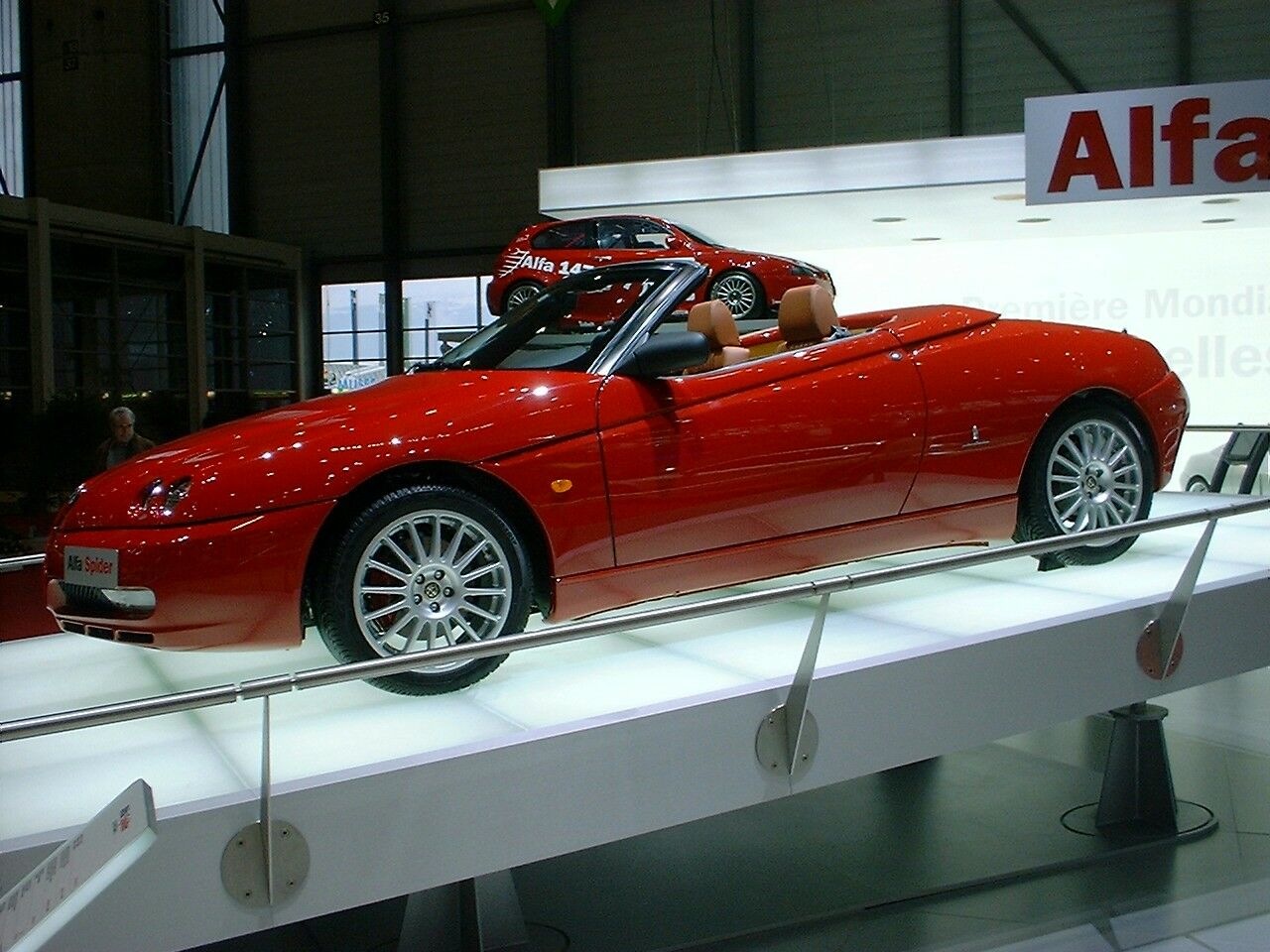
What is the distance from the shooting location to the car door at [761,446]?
347 centimetres

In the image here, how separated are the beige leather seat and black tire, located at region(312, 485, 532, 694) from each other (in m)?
1.16

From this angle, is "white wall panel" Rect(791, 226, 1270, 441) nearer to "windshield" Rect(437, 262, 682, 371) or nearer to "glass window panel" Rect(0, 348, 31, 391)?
"windshield" Rect(437, 262, 682, 371)

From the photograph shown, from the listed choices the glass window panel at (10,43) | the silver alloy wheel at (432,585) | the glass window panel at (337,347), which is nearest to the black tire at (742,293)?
the silver alloy wheel at (432,585)

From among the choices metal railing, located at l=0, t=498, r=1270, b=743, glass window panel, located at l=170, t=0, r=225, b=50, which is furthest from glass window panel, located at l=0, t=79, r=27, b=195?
metal railing, located at l=0, t=498, r=1270, b=743

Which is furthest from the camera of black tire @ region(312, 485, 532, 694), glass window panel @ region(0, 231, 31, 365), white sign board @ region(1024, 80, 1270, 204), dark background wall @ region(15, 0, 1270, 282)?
dark background wall @ region(15, 0, 1270, 282)

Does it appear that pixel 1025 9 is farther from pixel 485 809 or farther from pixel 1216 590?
pixel 485 809

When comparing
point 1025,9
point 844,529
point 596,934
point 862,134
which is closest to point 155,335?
point 862,134

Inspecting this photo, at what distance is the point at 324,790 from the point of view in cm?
276

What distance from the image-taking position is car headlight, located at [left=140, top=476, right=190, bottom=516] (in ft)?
9.95

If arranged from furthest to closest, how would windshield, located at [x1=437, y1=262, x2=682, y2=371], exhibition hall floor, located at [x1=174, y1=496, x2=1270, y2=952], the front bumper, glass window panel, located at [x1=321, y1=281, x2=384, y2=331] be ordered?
glass window panel, located at [x1=321, y1=281, x2=384, y2=331] → exhibition hall floor, located at [x1=174, y1=496, x2=1270, y2=952] → windshield, located at [x1=437, y1=262, x2=682, y2=371] → the front bumper

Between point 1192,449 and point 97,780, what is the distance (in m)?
8.67

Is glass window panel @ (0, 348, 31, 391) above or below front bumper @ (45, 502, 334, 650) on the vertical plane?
above

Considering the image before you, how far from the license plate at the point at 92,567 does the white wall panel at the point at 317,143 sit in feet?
43.6

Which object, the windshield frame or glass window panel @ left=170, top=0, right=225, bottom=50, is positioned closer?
the windshield frame
